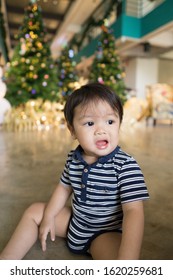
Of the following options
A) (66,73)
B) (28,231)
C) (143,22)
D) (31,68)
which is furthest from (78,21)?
(28,231)

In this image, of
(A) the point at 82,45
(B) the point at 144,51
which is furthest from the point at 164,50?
(A) the point at 82,45

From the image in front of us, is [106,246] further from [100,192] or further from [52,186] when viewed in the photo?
[52,186]

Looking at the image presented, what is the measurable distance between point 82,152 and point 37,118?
4.01 m

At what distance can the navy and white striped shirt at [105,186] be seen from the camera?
2.46ft

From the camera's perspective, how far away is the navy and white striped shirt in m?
0.75

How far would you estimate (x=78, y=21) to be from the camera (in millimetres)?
10133

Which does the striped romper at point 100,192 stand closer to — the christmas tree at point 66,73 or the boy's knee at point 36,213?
the boy's knee at point 36,213

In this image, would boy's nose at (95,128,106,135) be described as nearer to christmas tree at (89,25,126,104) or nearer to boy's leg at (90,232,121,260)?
boy's leg at (90,232,121,260)

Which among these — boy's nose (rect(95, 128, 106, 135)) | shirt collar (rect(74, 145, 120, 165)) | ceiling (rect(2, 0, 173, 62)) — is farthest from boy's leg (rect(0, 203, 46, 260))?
ceiling (rect(2, 0, 173, 62))

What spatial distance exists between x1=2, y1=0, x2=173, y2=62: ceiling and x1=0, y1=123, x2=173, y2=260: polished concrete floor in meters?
5.06

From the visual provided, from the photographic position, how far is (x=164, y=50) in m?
8.48

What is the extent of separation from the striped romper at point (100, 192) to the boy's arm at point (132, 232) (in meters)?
0.03

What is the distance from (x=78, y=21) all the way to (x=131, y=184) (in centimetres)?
1058

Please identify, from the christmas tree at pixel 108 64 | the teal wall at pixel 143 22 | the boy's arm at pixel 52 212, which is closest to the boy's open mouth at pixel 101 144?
the boy's arm at pixel 52 212
